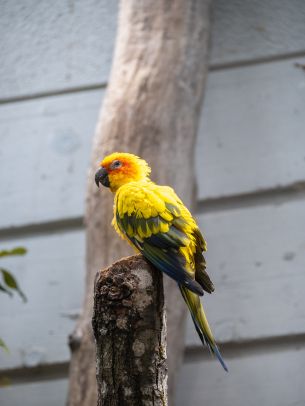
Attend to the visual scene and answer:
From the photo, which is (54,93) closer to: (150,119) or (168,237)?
(150,119)

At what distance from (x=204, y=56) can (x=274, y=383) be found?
155 cm

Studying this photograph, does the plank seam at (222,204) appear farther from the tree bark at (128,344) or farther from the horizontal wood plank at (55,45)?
the tree bark at (128,344)

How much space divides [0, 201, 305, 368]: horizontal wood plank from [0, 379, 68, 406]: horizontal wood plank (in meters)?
0.11

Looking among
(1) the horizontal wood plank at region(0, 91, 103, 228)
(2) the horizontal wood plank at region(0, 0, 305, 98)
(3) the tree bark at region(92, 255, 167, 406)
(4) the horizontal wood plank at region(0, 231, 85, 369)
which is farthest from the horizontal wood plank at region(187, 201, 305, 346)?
(3) the tree bark at region(92, 255, 167, 406)

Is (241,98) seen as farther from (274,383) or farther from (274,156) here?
(274,383)

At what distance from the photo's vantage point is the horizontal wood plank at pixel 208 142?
314 cm

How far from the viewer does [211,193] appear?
3.16 metres

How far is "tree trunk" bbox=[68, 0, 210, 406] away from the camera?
236 centimetres

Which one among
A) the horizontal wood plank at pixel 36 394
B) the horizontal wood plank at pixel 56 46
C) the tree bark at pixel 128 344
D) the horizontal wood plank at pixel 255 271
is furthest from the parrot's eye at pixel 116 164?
the horizontal wood plank at pixel 56 46

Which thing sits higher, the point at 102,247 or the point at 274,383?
the point at 102,247

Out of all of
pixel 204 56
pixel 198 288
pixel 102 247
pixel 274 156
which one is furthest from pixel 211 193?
pixel 198 288

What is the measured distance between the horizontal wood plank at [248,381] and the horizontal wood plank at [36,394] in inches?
22.8

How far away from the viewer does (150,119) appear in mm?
2504

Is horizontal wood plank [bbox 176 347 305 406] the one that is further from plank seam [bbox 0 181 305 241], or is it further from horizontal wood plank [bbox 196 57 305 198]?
horizontal wood plank [bbox 196 57 305 198]
